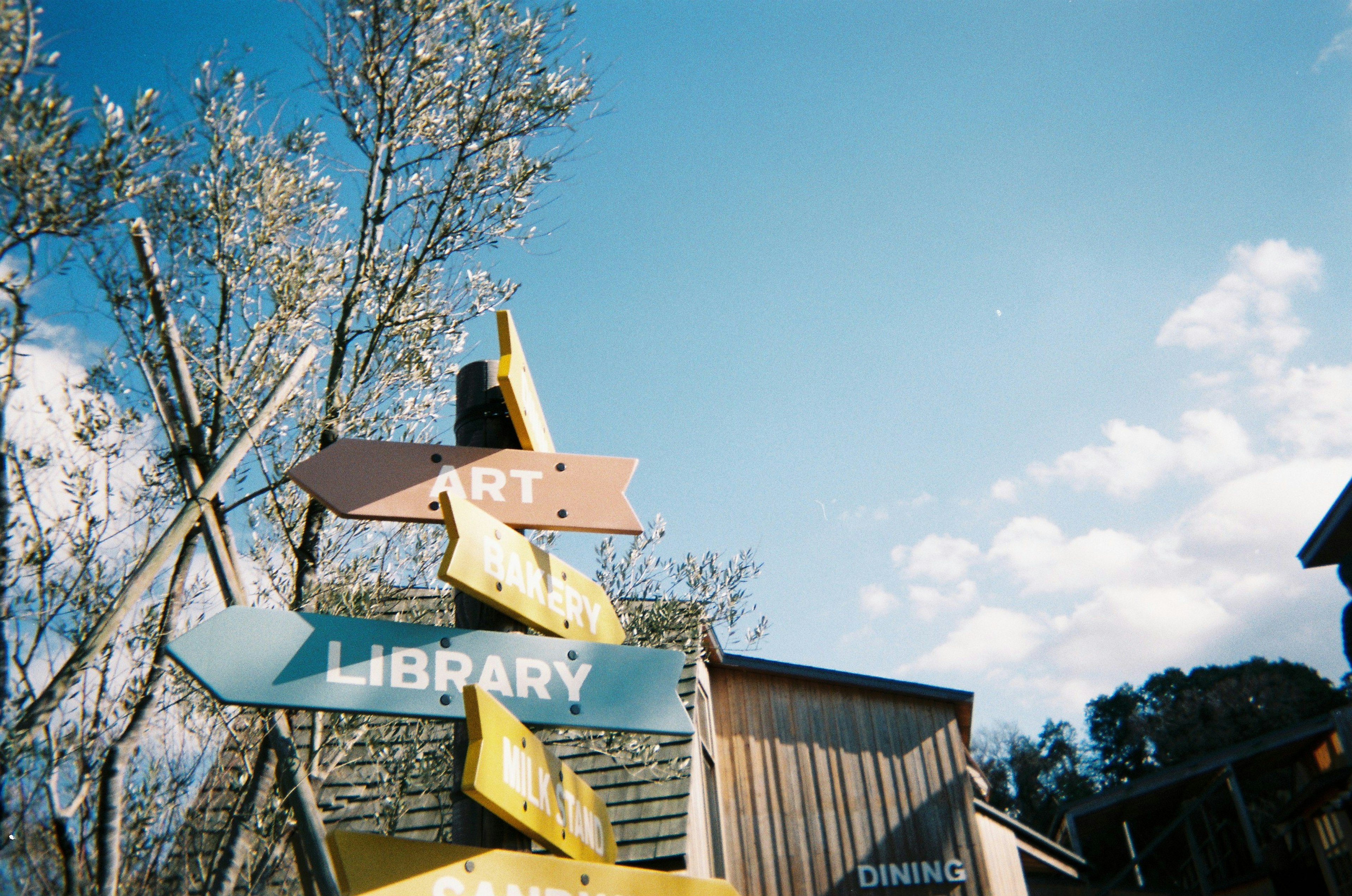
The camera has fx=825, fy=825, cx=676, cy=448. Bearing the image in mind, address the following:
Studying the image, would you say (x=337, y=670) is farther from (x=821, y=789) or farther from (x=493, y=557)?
(x=821, y=789)

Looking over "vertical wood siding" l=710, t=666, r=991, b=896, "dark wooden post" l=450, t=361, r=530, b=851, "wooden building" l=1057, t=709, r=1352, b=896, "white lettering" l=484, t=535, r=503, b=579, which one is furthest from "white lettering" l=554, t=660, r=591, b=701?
"wooden building" l=1057, t=709, r=1352, b=896

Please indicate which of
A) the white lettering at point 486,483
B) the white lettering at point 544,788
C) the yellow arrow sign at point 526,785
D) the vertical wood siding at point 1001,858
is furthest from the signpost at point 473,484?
the vertical wood siding at point 1001,858

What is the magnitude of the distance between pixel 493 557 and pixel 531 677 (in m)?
0.47

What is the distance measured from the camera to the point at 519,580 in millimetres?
3107

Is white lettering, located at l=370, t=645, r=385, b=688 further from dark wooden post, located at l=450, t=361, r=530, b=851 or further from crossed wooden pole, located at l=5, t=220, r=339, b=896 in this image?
crossed wooden pole, located at l=5, t=220, r=339, b=896

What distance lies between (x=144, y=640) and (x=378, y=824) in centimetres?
259

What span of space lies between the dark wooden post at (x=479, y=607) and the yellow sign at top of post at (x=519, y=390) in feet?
0.28

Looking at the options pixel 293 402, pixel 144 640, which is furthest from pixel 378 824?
pixel 293 402

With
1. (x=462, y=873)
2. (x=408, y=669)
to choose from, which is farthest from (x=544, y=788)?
(x=408, y=669)

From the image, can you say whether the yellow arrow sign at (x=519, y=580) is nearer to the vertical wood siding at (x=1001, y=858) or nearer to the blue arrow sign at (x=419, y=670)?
the blue arrow sign at (x=419, y=670)

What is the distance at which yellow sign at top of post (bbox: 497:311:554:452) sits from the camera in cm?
318

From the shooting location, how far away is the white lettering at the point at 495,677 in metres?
2.95

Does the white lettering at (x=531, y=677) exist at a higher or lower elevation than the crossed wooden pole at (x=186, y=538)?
lower

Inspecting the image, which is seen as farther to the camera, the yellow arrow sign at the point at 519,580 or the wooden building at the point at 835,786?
the wooden building at the point at 835,786
